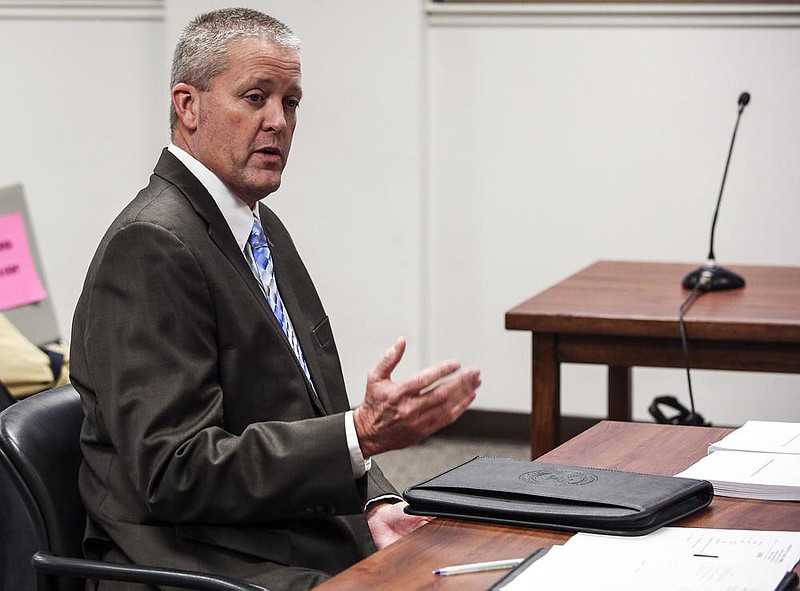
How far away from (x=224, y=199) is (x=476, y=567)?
740 mm

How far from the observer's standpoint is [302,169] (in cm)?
473

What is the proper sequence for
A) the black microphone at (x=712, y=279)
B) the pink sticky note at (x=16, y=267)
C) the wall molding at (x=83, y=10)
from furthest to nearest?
1. the wall molding at (x=83, y=10)
2. the pink sticky note at (x=16, y=267)
3. the black microphone at (x=712, y=279)

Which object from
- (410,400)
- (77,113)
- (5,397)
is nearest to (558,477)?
(410,400)

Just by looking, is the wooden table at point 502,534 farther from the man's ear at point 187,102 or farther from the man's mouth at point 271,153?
the man's ear at point 187,102

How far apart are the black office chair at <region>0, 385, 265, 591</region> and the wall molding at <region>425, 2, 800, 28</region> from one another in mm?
3189

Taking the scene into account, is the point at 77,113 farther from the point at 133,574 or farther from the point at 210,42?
the point at 133,574

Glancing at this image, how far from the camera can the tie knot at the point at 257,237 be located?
180cm

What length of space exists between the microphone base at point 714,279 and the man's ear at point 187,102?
1732 mm

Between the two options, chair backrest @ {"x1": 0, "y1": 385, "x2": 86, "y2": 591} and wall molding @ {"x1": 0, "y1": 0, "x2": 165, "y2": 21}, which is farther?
wall molding @ {"x1": 0, "y1": 0, "x2": 165, "y2": 21}

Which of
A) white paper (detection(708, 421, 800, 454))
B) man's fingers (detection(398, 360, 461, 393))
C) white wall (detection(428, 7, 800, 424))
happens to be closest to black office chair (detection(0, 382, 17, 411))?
man's fingers (detection(398, 360, 461, 393))

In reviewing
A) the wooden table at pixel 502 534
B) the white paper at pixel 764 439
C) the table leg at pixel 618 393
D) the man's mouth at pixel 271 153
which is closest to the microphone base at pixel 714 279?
the table leg at pixel 618 393

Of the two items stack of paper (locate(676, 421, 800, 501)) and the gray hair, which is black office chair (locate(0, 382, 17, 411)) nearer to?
the gray hair

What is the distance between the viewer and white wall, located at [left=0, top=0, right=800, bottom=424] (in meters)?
Answer: 4.41

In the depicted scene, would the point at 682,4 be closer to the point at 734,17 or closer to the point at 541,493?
the point at 734,17
